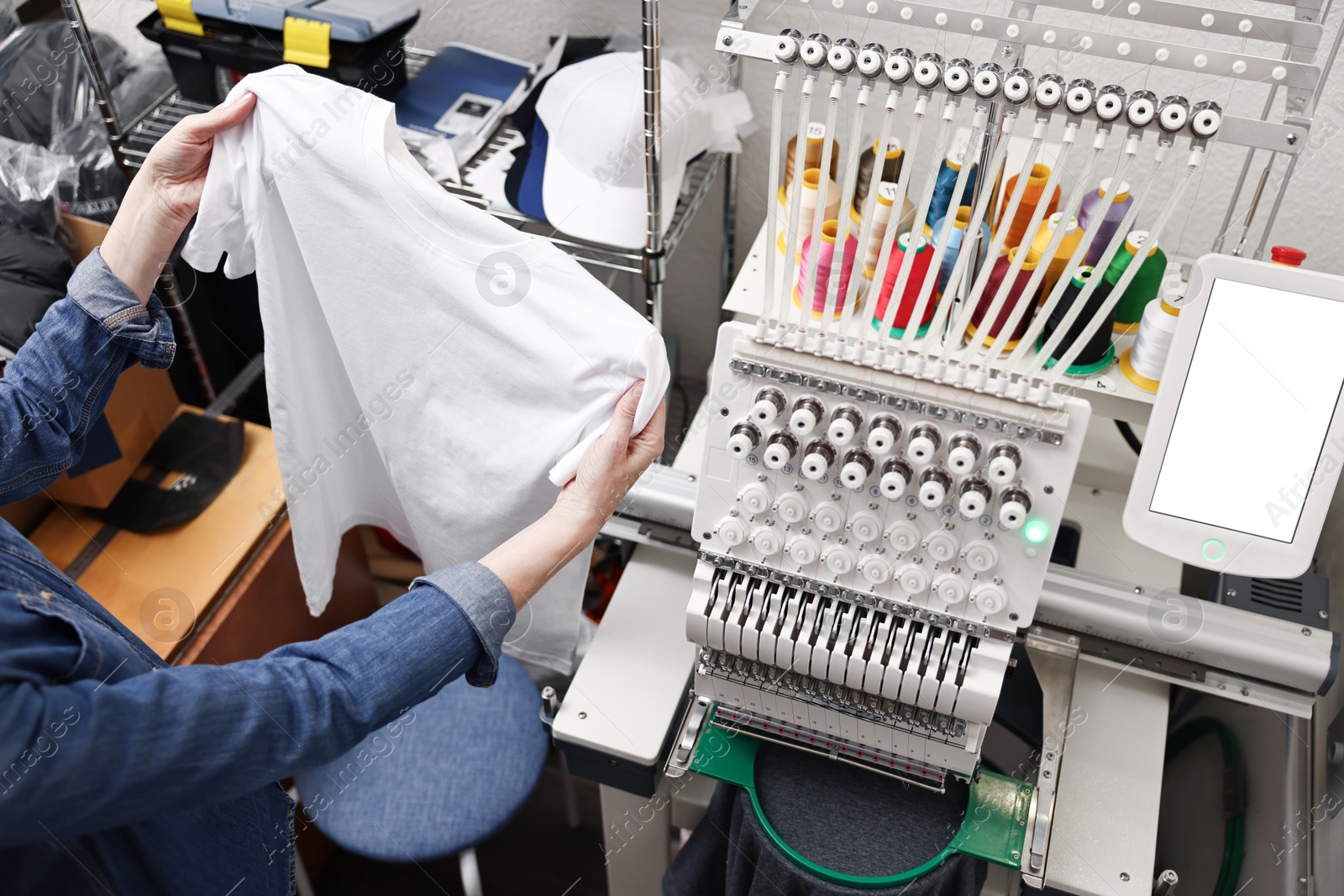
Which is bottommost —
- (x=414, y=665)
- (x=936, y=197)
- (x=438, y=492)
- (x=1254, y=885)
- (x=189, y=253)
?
(x=1254, y=885)

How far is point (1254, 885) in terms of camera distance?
60.2 inches

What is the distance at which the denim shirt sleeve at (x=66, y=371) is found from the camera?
1173mm

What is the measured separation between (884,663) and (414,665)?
548mm

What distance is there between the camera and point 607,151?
A: 1688 millimetres

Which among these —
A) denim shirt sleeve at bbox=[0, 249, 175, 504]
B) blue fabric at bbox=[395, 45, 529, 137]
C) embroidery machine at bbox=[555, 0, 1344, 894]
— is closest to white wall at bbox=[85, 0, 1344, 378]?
embroidery machine at bbox=[555, 0, 1344, 894]

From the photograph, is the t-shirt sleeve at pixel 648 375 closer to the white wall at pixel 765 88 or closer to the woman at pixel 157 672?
the woman at pixel 157 672

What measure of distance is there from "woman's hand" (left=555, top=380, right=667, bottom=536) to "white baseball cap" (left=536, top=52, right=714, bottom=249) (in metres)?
0.55

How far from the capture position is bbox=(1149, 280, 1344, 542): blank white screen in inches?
40.9

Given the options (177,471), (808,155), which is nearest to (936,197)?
(808,155)

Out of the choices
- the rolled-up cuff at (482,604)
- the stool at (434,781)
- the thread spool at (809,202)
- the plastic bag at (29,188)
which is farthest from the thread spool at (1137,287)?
the plastic bag at (29,188)

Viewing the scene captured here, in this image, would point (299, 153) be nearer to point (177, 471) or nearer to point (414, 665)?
point (414, 665)

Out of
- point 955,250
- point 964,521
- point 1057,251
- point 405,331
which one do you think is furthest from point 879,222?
point 405,331

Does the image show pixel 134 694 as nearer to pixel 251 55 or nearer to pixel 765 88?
pixel 251 55

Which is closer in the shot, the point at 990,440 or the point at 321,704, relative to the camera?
the point at 321,704
